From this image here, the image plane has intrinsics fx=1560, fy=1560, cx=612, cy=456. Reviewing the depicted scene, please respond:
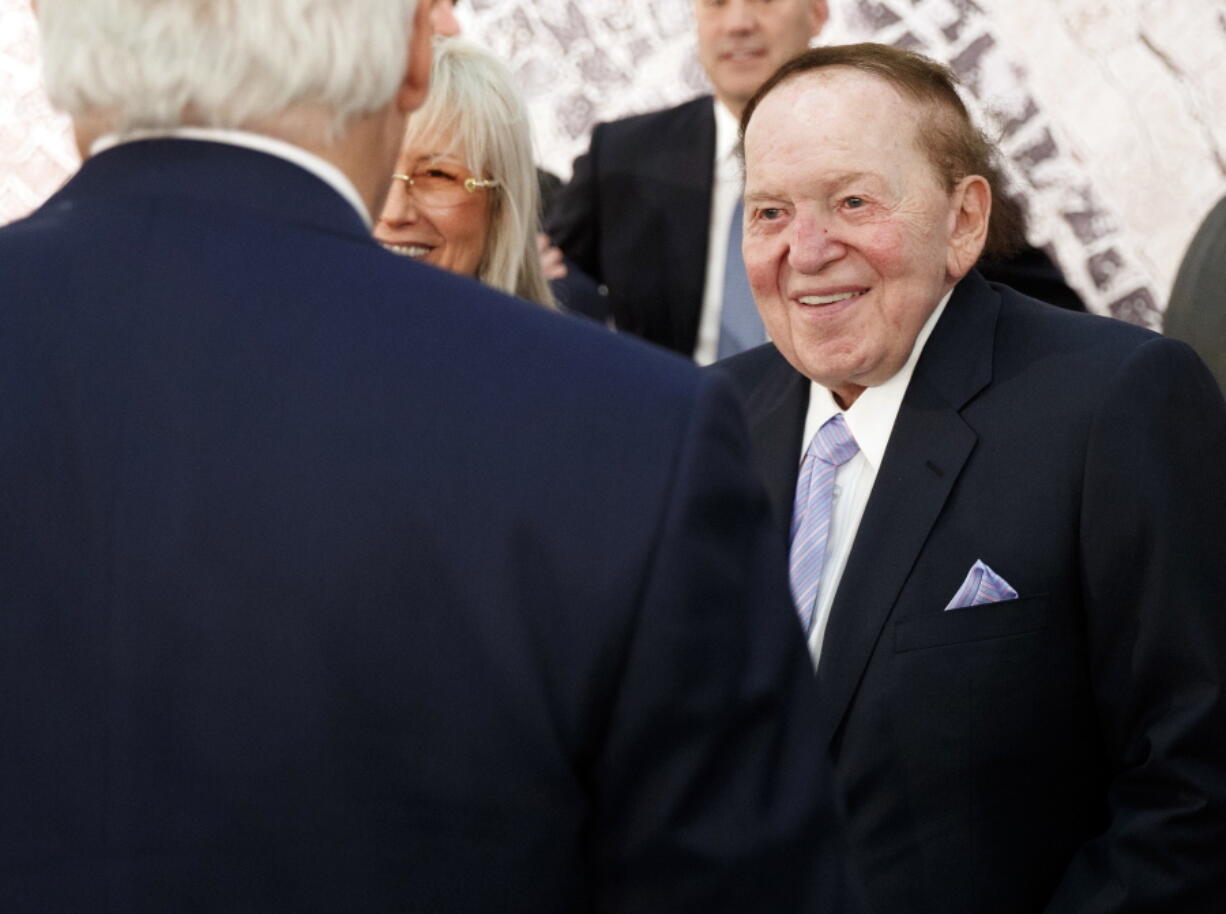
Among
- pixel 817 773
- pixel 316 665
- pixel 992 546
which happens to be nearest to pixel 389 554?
pixel 316 665

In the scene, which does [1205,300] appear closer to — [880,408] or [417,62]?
[880,408]

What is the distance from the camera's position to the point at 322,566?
2.86 ft

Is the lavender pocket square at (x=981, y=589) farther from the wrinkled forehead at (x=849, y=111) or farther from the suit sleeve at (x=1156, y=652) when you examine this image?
the wrinkled forehead at (x=849, y=111)

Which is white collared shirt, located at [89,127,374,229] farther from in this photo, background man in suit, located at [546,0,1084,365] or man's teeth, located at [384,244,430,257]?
background man in suit, located at [546,0,1084,365]

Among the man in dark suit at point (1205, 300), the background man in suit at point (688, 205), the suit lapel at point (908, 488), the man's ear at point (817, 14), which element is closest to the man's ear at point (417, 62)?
the suit lapel at point (908, 488)

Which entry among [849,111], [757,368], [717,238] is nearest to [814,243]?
[849,111]

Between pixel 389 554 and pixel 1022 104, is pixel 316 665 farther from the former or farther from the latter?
pixel 1022 104

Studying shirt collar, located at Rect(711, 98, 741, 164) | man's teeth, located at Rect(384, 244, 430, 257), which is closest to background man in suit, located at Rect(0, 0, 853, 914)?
man's teeth, located at Rect(384, 244, 430, 257)

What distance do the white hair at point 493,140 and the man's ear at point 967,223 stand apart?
883mm

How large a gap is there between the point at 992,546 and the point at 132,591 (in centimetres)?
107

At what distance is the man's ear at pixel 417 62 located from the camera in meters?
0.98

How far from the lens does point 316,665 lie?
88cm

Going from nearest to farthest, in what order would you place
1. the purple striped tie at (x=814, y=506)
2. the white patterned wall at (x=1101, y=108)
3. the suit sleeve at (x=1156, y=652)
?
the suit sleeve at (x=1156, y=652) → the purple striped tie at (x=814, y=506) → the white patterned wall at (x=1101, y=108)

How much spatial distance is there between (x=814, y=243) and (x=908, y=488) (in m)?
0.33
